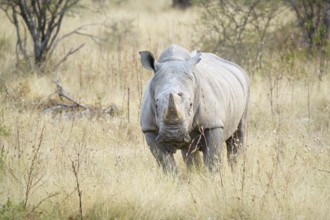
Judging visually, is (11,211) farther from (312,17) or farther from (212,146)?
(312,17)

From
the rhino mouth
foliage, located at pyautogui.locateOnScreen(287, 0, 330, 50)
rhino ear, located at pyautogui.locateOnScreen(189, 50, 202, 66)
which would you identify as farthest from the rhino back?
foliage, located at pyautogui.locateOnScreen(287, 0, 330, 50)

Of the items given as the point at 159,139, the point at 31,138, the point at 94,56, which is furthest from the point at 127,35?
the point at 159,139

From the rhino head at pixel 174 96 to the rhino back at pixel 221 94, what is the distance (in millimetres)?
170

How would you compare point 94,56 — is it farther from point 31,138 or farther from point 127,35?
point 31,138

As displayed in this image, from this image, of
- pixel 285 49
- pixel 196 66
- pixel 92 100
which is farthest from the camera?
pixel 285 49

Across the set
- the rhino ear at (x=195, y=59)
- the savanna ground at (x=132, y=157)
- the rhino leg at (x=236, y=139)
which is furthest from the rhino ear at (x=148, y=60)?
the rhino leg at (x=236, y=139)

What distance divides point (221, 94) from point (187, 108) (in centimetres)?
84

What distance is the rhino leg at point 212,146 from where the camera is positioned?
581cm

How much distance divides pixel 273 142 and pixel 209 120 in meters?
1.70

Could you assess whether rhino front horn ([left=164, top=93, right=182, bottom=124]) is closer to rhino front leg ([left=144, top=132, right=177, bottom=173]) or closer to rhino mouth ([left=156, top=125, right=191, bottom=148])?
rhino mouth ([left=156, top=125, right=191, bottom=148])

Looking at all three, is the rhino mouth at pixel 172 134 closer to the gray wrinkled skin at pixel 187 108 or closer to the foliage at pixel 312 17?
the gray wrinkled skin at pixel 187 108

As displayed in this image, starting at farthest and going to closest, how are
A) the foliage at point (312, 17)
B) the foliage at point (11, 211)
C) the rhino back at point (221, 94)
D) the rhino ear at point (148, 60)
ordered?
1. the foliage at point (312, 17)
2. the rhino back at point (221, 94)
3. the rhino ear at point (148, 60)
4. the foliage at point (11, 211)

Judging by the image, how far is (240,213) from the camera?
5.05 meters

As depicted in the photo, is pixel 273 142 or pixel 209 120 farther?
pixel 273 142
